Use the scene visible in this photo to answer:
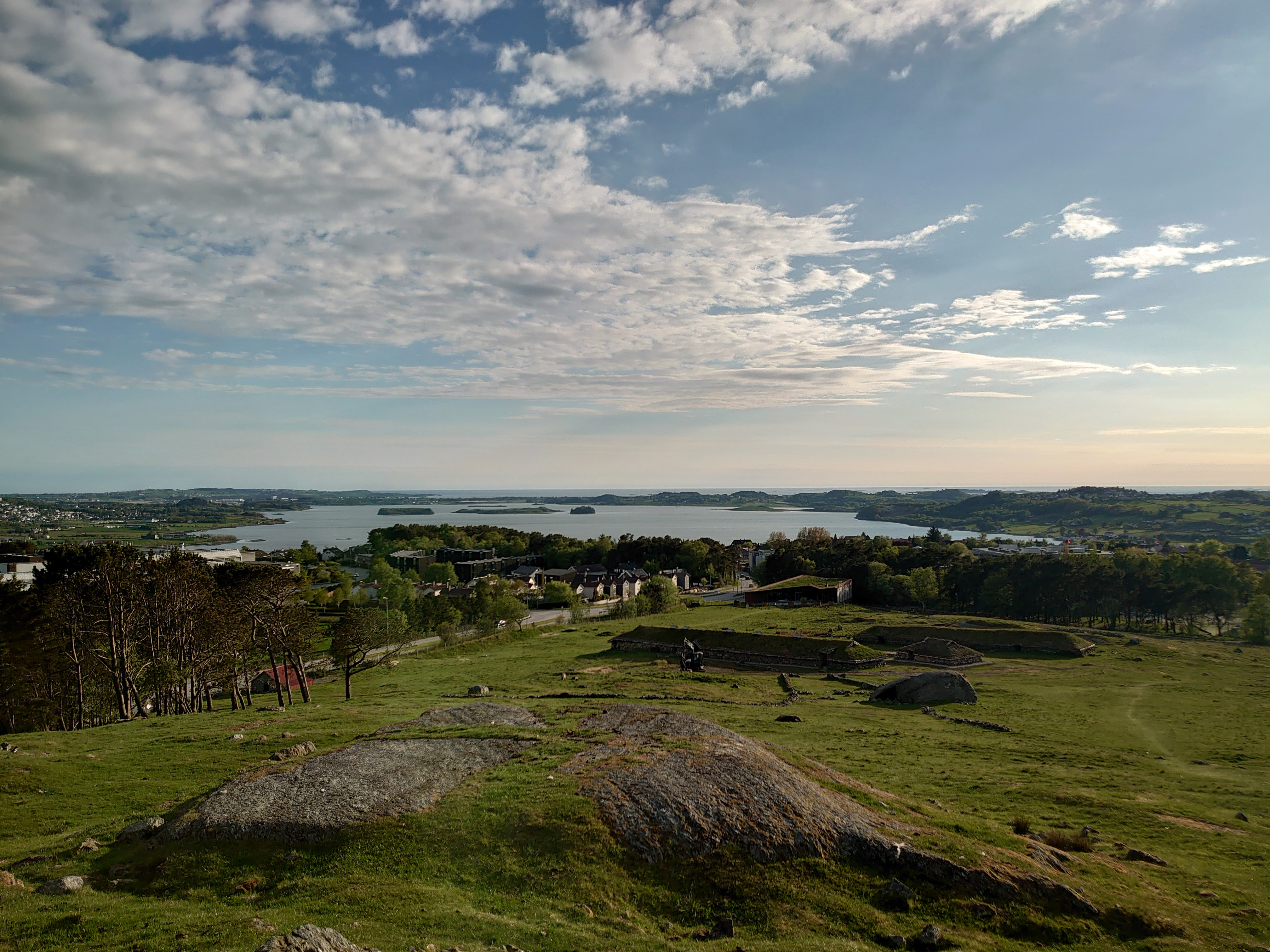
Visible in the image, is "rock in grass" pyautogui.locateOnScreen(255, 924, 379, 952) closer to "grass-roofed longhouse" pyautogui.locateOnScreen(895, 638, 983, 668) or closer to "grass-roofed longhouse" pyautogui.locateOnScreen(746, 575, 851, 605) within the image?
"grass-roofed longhouse" pyautogui.locateOnScreen(895, 638, 983, 668)

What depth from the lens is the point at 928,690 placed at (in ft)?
148

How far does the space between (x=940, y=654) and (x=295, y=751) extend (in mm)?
56350

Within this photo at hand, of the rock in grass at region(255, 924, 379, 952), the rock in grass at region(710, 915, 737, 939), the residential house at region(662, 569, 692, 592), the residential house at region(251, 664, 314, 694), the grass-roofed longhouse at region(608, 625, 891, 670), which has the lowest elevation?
the residential house at region(662, 569, 692, 592)

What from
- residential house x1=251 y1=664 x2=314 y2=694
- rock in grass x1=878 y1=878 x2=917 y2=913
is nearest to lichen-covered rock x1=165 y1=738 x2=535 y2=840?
rock in grass x1=878 y1=878 x2=917 y2=913

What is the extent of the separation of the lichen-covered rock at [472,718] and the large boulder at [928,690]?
28038 mm

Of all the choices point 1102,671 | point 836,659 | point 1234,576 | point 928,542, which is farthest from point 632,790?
point 928,542

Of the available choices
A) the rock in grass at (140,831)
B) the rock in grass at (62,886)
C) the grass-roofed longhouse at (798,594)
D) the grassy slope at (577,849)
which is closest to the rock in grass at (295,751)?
the grassy slope at (577,849)

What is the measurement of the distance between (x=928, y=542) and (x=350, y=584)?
11471cm

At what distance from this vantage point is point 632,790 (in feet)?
60.2

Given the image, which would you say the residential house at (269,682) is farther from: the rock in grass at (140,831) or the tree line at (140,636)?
the rock in grass at (140,831)

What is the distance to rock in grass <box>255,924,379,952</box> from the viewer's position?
10.6m

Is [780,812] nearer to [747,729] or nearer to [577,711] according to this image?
[577,711]

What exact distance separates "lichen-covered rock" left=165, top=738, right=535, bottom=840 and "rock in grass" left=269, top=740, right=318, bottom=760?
6.23ft

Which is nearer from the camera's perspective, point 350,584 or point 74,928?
point 74,928
